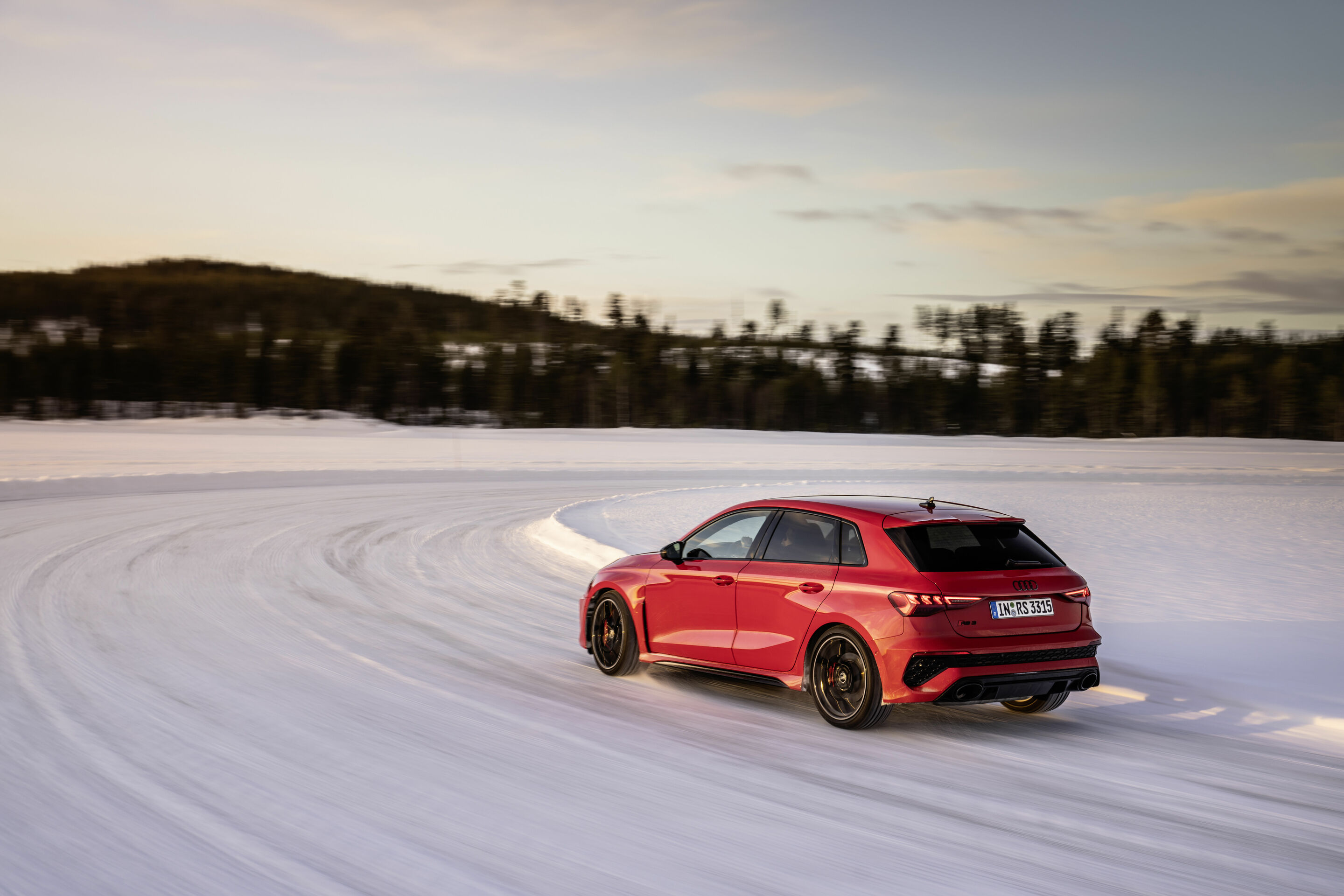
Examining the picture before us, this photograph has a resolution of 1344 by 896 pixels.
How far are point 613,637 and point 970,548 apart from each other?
304 centimetres

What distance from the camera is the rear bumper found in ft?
21.5

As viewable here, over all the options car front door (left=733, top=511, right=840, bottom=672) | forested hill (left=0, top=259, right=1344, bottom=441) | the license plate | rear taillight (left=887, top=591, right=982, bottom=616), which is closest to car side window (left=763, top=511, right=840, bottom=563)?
car front door (left=733, top=511, right=840, bottom=672)

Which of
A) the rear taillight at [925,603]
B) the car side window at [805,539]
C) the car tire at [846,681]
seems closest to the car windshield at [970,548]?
the rear taillight at [925,603]

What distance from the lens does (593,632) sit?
908 centimetres

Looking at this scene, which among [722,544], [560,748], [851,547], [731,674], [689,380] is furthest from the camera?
[689,380]

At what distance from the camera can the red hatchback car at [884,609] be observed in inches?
260

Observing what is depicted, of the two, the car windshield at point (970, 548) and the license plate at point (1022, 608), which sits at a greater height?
the car windshield at point (970, 548)

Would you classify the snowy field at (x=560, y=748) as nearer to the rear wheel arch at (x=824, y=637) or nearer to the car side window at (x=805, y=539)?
the rear wheel arch at (x=824, y=637)

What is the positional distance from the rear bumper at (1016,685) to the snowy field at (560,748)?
0.31m

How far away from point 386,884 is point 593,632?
15.5 feet

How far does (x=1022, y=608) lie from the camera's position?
6785 millimetres

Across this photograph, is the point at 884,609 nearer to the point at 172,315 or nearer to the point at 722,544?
the point at 722,544

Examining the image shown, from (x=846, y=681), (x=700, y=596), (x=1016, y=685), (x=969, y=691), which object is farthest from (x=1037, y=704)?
(x=700, y=596)

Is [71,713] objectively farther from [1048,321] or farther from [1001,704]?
[1048,321]
